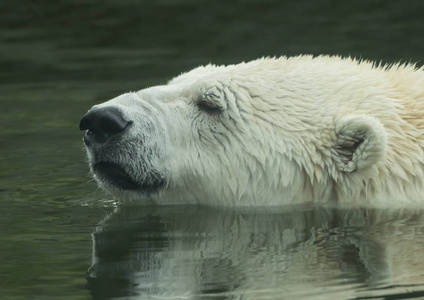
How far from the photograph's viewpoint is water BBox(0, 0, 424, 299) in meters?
4.61

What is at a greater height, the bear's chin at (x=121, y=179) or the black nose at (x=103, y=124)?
the black nose at (x=103, y=124)

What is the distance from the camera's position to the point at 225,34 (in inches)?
459

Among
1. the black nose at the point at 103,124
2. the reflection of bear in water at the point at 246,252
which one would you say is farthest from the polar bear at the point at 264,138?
the reflection of bear in water at the point at 246,252

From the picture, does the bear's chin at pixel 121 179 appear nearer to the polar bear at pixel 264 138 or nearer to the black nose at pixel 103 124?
the polar bear at pixel 264 138

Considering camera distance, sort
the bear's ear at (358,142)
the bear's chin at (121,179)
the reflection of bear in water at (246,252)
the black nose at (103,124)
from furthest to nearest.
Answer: the bear's chin at (121,179) < the black nose at (103,124) < the bear's ear at (358,142) < the reflection of bear in water at (246,252)

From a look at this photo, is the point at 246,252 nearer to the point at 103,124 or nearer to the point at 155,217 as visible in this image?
the point at 155,217

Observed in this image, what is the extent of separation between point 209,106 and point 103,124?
2.08 feet

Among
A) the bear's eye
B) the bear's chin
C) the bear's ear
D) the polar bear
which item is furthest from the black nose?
the bear's ear

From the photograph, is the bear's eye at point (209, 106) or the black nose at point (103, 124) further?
the bear's eye at point (209, 106)

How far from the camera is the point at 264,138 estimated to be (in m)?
5.67

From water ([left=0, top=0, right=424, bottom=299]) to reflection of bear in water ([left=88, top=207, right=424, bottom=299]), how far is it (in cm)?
1

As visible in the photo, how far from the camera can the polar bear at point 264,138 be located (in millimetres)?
5605

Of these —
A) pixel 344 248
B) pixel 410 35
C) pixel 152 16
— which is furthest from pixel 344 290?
pixel 152 16

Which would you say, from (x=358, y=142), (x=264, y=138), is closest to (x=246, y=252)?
(x=264, y=138)
